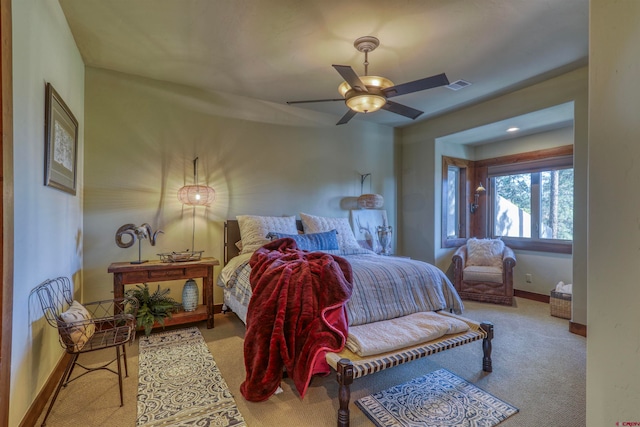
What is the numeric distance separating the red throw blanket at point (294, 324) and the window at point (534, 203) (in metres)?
4.13

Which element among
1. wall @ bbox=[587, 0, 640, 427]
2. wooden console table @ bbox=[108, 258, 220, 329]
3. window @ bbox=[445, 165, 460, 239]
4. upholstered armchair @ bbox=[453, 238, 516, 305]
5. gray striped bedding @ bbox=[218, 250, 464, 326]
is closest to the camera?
wall @ bbox=[587, 0, 640, 427]

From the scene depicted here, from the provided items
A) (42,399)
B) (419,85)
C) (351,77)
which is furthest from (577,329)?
(42,399)

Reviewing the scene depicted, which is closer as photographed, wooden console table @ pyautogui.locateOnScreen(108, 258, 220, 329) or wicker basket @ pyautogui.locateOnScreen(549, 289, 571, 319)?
wooden console table @ pyautogui.locateOnScreen(108, 258, 220, 329)

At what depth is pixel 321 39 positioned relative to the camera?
108 inches

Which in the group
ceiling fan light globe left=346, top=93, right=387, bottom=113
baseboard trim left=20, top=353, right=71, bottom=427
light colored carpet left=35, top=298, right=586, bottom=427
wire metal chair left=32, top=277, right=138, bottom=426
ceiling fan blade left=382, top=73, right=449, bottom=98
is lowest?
light colored carpet left=35, top=298, right=586, bottom=427

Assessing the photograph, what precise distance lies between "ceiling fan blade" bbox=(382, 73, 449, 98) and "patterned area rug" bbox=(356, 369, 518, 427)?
2.33 meters

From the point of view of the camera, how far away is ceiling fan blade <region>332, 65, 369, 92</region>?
2.29m

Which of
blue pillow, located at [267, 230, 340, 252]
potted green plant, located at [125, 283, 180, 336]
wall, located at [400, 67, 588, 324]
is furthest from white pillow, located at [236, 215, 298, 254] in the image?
wall, located at [400, 67, 588, 324]

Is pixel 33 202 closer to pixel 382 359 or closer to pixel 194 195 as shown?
pixel 194 195

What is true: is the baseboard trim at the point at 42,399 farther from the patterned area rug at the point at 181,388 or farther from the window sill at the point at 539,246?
the window sill at the point at 539,246

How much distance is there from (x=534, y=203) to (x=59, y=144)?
614cm

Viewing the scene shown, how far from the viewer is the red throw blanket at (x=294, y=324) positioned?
1.98 metres

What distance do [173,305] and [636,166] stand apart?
12.1 ft

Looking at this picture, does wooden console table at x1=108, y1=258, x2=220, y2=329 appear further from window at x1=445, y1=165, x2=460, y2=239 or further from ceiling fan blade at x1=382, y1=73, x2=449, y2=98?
window at x1=445, y1=165, x2=460, y2=239
